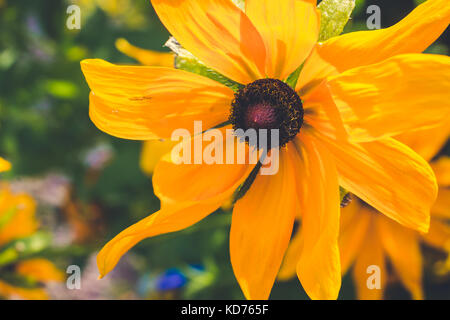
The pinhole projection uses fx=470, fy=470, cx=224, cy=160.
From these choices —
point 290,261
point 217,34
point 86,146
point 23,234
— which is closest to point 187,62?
point 217,34

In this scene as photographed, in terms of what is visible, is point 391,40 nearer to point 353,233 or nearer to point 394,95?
point 394,95

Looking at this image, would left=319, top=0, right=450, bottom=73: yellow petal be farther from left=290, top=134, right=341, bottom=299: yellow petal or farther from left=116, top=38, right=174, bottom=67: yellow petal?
left=116, top=38, right=174, bottom=67: yellow petal

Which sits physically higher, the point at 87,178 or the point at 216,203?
the point at 87,178

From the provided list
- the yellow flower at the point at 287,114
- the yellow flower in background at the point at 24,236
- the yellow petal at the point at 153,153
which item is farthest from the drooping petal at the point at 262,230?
the yellow flower in background at the point at 24,236

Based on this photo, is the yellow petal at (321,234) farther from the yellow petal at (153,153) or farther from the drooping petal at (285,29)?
the yellow petal at (153,153)

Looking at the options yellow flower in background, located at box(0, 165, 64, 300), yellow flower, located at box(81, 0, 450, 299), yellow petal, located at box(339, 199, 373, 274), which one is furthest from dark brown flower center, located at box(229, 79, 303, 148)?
yellow flower in background, located at box(0, 165, 64, 300)

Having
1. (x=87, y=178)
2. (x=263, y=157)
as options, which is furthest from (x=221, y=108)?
(x=87, y=178)
